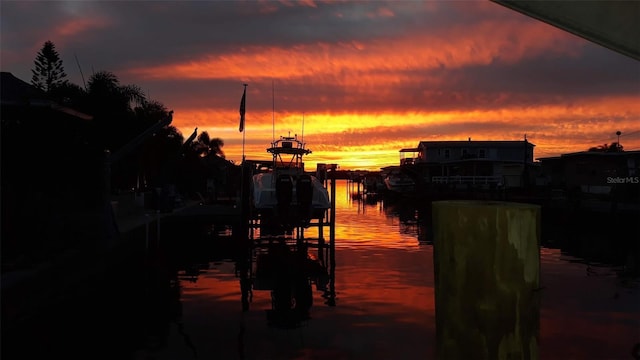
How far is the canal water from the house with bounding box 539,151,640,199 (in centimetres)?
3954

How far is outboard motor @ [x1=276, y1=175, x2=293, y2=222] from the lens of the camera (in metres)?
17.0

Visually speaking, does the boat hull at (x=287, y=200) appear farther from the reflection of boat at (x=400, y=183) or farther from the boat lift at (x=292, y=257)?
the reflection of boat at (x=400, y=183)

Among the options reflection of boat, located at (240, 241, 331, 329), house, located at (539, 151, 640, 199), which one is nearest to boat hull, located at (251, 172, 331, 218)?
reflection of boat, located at (240, 241, 331, 329)

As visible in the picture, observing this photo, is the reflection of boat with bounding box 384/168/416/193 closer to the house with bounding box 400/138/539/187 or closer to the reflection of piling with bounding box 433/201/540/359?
the house with bounding box 400/138/539/187

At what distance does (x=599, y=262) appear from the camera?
1736 centimetres

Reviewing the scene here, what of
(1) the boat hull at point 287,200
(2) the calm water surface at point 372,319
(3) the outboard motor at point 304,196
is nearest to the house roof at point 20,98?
(1) the boat hull at point 287,200

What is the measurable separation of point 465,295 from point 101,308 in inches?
330

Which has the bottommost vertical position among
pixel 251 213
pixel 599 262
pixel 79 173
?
pixel 599 262

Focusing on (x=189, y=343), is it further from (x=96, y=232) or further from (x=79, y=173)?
(x=79, y=173)

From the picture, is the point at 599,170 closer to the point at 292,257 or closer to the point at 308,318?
the point at 292,257

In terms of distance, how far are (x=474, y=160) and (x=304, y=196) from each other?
2154 inches

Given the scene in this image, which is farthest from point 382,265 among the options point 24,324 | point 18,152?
point 18,152

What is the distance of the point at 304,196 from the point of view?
687 inches

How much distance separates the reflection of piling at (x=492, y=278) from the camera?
3.01 meters
